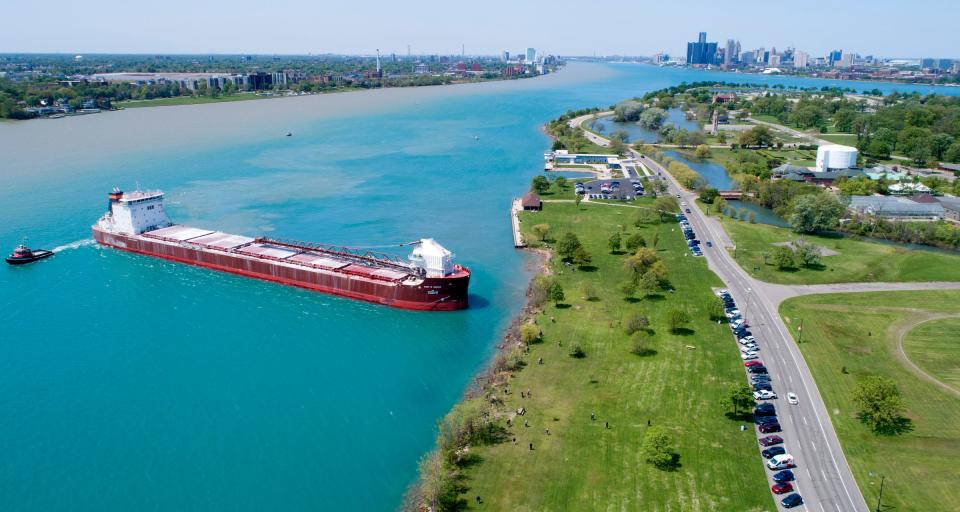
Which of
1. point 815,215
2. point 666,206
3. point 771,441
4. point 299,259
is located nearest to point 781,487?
point 771,441

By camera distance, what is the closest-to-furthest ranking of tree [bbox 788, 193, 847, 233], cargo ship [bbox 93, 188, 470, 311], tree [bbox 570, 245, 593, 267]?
cargo ship [bbox 93, 188, 470, 311]
tree [bbox 570, 245, 593, 267]
tree [bbox 788, 193, 847, 233]

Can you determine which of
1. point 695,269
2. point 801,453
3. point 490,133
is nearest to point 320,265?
point 695,269

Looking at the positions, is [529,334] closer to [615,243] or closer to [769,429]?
[769,429]

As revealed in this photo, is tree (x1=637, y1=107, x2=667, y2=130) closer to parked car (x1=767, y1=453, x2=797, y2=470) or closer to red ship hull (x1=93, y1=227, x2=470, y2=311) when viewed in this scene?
red ship hull (x1=93, y1=227, x2=470, y2=311)

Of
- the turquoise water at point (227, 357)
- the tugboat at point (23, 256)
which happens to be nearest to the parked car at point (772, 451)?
the turquoise water at point (227, 357)

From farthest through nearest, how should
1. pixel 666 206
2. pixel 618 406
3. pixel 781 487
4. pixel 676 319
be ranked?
1. pixel 666 206
2. pixel 676 319
3. pixel 618 406
4. pixel 781 487

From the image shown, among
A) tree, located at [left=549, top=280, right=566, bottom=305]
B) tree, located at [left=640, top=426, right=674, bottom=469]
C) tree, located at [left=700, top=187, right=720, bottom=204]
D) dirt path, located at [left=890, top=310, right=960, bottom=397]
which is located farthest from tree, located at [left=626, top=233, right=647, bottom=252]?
tree, located at [left=640, top=426, right=674, bottom=469]

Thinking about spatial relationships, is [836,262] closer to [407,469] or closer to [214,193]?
[407,469]
